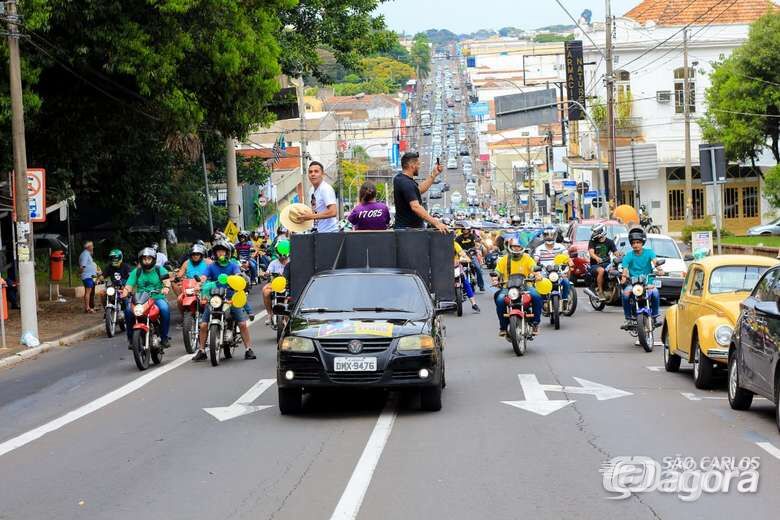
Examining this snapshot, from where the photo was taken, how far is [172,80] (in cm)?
2723

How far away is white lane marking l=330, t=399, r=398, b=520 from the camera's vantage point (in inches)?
342

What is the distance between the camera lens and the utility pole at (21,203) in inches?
875

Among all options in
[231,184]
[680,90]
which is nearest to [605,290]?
[231,184]

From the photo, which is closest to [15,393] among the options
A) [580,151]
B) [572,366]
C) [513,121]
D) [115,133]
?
[572,366]

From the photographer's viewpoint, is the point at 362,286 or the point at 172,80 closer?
the point at 362,286

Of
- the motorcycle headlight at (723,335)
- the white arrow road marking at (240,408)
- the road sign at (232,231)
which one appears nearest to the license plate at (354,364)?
the white arrow road marking at (240,408)

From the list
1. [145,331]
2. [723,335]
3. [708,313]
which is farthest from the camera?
[145,331]

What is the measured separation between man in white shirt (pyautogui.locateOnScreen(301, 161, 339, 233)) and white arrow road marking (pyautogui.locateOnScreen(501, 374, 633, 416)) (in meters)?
3.49

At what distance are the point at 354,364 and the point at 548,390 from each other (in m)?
3.28

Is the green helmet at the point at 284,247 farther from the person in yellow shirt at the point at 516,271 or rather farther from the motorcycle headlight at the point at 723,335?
the motorcycle headlight at the point at 723,335

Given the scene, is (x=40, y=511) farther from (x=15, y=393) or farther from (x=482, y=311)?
(x=482, y=311)

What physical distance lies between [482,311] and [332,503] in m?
19.3

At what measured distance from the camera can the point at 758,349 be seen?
12.2m

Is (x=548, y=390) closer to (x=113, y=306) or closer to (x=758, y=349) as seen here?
(x=758, y=349)
